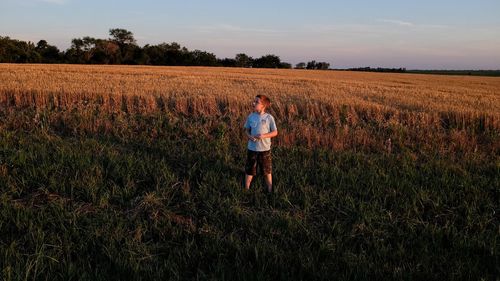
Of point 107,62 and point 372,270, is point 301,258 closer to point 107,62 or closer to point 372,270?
point 372,270

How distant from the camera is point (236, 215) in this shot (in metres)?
4.56

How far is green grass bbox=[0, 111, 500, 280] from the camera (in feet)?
11.6

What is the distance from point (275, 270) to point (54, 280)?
1775 millimetres

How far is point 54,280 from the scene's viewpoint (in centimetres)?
327

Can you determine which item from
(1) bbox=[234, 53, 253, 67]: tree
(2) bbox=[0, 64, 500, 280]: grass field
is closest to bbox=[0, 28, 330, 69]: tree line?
(1) bbox=[234, 53, 253, 67]: tree

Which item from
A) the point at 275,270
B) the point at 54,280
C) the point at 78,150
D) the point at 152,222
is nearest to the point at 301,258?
the point at 275,270

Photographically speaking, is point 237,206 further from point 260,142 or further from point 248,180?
point 260,142

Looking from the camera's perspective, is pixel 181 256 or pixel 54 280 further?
pixel 181 256

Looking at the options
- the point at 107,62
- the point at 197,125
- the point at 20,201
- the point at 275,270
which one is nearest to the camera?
the point at 275,270

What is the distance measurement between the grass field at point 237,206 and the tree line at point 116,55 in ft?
233

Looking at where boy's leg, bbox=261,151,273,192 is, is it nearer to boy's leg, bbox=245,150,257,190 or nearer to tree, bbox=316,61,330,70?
boy's leg, bbox=245,150,257,190

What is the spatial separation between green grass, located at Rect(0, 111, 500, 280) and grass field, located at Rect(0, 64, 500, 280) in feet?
0.06

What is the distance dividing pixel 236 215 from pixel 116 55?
79.9m

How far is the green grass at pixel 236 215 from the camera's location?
353 centimetres
